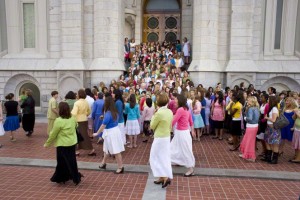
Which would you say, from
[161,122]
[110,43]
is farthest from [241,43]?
[161,122]

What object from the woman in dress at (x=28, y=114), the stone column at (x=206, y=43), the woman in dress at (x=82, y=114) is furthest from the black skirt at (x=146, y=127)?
the stone column at (x=206, y=43)

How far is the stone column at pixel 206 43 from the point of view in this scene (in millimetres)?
14227

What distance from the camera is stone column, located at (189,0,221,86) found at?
1423 cm

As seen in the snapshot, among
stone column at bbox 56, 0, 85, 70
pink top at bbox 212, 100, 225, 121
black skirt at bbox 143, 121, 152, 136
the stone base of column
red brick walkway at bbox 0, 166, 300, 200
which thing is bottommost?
red brick walkway at bbox 0, 166, 300, 200

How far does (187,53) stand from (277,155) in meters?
9.68

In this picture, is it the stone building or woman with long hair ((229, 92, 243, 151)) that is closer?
woman with long hair ((229, 92, 243, 151))

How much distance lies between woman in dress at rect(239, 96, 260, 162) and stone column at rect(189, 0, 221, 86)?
22.0 feet

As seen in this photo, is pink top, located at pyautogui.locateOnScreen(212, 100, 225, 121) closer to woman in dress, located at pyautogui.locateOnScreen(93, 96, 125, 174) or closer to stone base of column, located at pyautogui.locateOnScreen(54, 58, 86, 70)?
woman in dress, located at pyautogui.locateOnScreen(93, 96, 125, 174)

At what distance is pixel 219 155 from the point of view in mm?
8367

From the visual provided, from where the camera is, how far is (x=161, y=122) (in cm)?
579

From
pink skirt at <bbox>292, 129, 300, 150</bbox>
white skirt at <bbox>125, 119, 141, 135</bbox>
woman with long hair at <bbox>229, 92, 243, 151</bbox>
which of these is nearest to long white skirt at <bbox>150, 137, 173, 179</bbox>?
white skirt at <bbox>125, 119, 141, 135</bbox>

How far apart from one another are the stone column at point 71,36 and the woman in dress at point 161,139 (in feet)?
31.8

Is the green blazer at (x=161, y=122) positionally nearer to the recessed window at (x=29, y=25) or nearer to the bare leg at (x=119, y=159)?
the bare leg at (x=119, y=159)

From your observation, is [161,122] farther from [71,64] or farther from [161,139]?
[71,64]
